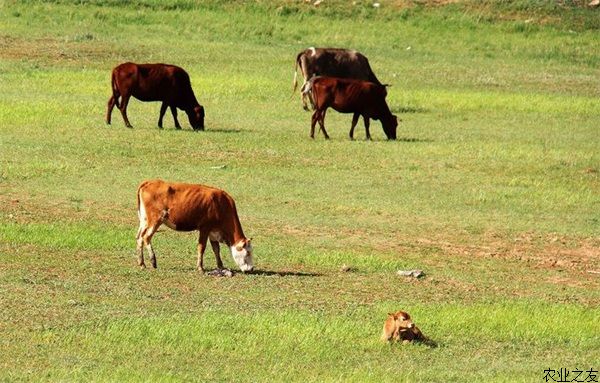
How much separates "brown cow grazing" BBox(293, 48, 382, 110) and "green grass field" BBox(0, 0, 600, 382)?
745mm

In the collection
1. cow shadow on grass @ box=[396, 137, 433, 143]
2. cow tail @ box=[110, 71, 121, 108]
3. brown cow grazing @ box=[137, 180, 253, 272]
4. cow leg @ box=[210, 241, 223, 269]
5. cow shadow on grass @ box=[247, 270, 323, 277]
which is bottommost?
cow shadow on grass @ box=[396, 137, 433, 143]

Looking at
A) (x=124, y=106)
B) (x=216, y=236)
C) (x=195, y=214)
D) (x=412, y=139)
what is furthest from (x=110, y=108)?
(x=195, y=214)

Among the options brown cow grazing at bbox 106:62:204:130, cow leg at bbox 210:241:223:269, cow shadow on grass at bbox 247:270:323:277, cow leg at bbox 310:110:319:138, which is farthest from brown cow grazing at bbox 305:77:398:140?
cow leg at bbox 210:241:223:269

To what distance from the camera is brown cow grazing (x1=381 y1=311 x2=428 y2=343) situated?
14055 millimetres

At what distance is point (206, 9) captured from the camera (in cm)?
4519

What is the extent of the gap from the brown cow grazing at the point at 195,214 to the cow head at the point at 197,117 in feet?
38.6


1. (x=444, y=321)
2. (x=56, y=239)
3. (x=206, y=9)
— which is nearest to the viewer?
(x=444, y=321)

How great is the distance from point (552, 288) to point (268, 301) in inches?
141

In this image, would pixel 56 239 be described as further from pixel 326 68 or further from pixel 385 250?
pixel 326 68

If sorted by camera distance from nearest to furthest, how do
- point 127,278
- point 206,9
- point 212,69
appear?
point 127,278
point 212,69
point 206,9

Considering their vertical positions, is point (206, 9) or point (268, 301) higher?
point (268, 301)

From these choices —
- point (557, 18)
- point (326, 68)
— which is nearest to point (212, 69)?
point (326, 68)

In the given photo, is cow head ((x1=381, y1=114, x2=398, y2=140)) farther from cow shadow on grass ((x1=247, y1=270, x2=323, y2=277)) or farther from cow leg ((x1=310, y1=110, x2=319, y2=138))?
cow shadow on grass ((x1=247, y1=270, x2=323, y2=277))

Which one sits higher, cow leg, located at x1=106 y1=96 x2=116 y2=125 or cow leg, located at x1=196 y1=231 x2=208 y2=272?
cow leg, located at x1=196 y1=231 x2=208 y2=272
